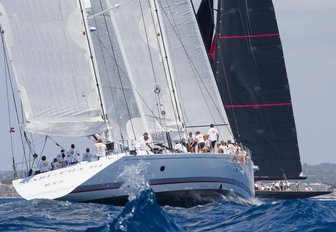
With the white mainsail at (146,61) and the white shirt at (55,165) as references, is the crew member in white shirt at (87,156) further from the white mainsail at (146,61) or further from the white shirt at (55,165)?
the white mainsail at (146,61)

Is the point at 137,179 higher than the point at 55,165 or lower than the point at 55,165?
lower

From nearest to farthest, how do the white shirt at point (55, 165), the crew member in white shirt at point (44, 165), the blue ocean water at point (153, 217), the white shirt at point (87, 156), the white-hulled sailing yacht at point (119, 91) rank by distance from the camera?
the blue ocean water at point (153, 217) → the white-hulled sailing yacht at point (119, 91) → the white shirt at point (87, 156) → the white shirt at point (55, 165) → the crew member in white shirt at point (44, 165)

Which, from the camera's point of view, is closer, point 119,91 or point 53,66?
point 53,66

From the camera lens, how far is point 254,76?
52156mm

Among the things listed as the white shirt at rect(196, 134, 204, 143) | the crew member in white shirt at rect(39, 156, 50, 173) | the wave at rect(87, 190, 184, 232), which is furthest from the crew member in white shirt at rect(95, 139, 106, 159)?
the wave at rect(87, 190, 184, 232)

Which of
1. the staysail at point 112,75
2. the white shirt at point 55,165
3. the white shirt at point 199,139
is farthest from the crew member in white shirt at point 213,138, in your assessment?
the white shirt at point 55,165

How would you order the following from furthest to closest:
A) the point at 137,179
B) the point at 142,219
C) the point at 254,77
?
the point at 254,77 → the point at 137,179 → the point at 142,219

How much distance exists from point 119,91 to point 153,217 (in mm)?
17098

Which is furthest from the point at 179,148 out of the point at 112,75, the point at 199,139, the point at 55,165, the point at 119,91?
the point at 112,75

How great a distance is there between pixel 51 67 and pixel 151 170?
536cm

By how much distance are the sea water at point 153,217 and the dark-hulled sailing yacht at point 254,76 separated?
18.0 m

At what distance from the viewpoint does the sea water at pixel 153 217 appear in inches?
930

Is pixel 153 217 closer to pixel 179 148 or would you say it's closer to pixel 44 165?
pixel 179 148

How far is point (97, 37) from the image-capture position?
1580 inches
